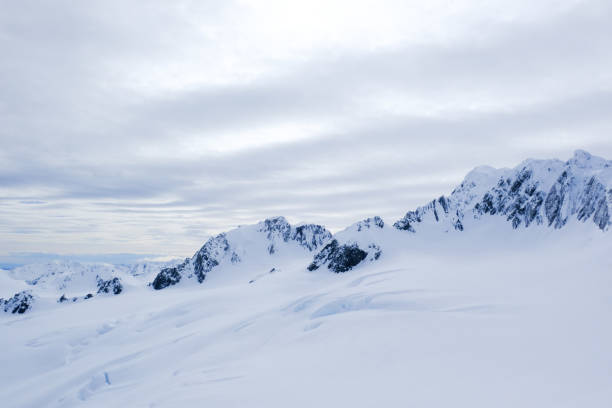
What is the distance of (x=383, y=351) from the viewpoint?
16109 millimetres

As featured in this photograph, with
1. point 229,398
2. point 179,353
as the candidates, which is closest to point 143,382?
point 179,353

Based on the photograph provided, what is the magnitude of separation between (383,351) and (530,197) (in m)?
63.7

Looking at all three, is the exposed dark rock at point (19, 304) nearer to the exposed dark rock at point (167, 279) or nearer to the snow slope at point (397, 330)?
the snow slope at point (397, 330)

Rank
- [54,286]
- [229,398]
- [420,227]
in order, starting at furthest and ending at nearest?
1. [54,286]
2. [420,227]
3. [229,398]

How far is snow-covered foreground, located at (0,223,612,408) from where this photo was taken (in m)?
11.5

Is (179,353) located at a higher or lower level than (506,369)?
lower

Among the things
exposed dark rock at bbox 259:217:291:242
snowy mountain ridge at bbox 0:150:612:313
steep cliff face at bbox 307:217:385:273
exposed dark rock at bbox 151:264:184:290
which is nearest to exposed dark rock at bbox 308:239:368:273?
steep cliff face at bbox 307:217:385:273

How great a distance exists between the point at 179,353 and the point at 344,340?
17340 millimetres

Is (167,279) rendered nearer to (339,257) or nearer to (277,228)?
(277,228)

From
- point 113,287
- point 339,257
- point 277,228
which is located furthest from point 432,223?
point 113,287

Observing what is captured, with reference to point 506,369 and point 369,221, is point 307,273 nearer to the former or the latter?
point 369,221

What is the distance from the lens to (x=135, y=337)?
41438 millimetres

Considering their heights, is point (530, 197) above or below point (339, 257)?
above

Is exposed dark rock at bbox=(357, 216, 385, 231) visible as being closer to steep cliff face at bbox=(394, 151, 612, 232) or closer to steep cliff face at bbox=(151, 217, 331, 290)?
steep cliff face at bbox=(394, 151, 612, 232)
